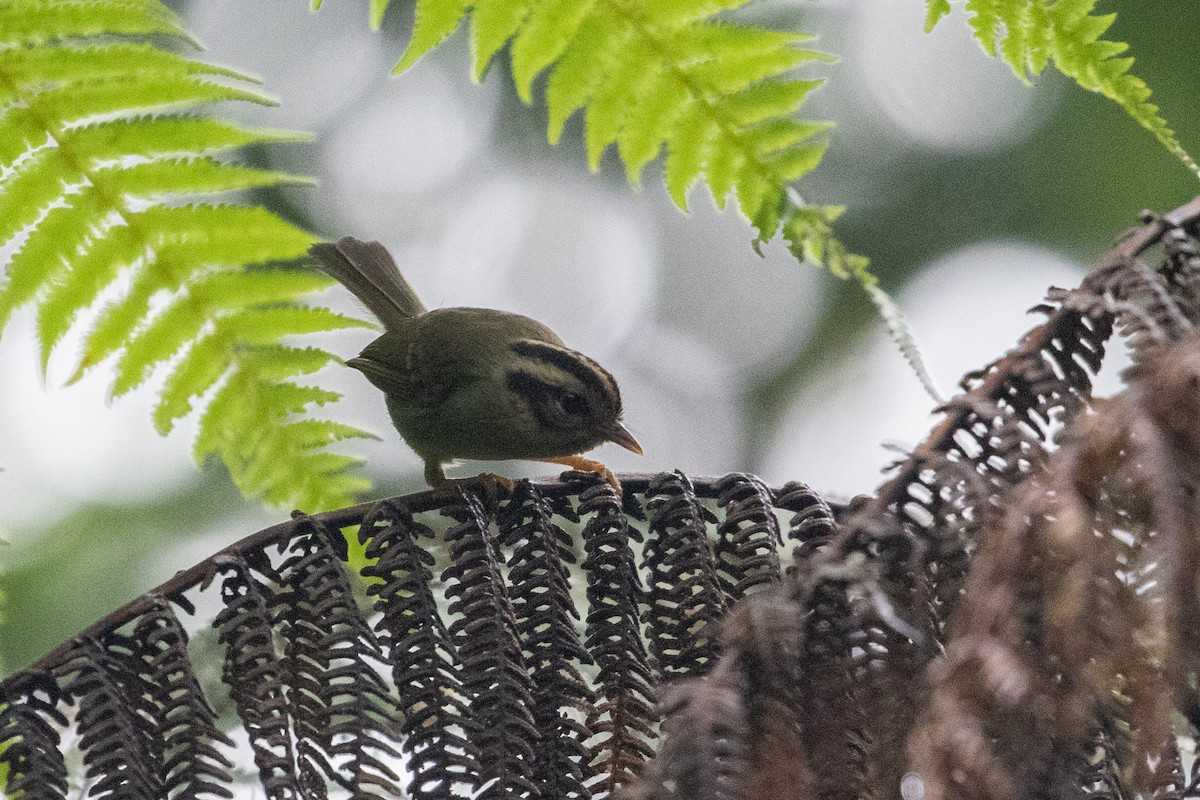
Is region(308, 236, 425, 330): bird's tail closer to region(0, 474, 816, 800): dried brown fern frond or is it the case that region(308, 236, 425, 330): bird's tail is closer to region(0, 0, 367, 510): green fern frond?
region(0, 0, 367, 510): green fern frond

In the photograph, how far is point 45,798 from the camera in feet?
4.45

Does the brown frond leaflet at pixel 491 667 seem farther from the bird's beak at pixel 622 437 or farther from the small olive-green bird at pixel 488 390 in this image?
the bird's beak at pixel 622 437

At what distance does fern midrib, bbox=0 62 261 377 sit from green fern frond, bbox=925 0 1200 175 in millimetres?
1395

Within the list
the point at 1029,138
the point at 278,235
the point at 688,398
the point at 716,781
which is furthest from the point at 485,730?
the point at 688,398

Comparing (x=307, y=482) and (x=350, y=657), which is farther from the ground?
(x=307, y=482)

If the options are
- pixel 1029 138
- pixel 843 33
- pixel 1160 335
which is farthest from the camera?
pixel 843 33

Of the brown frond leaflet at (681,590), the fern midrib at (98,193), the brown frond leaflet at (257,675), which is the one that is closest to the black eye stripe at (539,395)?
the fern midrib at (98,193)

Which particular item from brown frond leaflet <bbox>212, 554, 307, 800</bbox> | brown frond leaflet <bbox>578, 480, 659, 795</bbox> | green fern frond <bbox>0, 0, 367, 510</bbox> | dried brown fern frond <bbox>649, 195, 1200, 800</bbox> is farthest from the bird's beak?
dried brown fern frond <bbox>649, 195, 1200, 800</bbox>

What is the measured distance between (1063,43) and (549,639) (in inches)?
46.7

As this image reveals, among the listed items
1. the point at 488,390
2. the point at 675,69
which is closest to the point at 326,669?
the point at 675,69

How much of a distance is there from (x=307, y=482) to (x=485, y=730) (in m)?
0.95

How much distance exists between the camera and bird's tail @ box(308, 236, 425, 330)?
388cm

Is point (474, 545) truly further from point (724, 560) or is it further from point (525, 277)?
point (525, 277)

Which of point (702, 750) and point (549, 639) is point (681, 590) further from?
point (702, 750)
